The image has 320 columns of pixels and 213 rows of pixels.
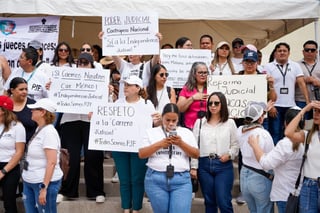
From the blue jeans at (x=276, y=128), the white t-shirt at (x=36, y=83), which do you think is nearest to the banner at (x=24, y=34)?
the white t-shirt at (x=36, y=83)

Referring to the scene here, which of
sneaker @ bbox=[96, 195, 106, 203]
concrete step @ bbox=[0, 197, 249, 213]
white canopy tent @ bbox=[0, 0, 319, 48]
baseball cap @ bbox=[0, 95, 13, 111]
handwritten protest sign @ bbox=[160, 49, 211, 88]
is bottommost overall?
concrete step @ bbox=[0, 197, 249, 213]

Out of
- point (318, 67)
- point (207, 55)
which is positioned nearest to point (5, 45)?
point (207, 55)

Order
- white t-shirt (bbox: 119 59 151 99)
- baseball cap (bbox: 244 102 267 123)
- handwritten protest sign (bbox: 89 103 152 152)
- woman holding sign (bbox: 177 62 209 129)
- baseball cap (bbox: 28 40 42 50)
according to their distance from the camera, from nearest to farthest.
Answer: baseball cap (bbox: 244 102 267 123)
handwritten protest sign (bbox: 89 103 152 152)
woman holding sign (bbox: 177 62 209 129)
white t-shirt (bbox: 119 59 151 99)
baseball cap (bbox: 28 40 42 50)

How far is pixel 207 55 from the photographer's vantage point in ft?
24.0

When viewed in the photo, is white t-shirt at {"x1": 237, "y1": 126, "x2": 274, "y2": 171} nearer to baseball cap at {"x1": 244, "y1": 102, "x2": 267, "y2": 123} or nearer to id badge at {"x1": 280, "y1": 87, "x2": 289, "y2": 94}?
baseball cap at {"x1": 244, "y1": 102, "x2": 267, "y2": 123}

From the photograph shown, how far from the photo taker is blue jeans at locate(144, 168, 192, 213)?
17.2ft

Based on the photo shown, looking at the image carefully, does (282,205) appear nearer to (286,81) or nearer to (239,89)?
(239,89)

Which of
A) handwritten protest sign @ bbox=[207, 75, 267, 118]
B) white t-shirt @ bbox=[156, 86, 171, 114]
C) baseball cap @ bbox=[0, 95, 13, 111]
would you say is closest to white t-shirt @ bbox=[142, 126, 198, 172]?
white t-shirt @ bbox=[156, 86, 171, 114]

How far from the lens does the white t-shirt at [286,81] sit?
7.30 meters

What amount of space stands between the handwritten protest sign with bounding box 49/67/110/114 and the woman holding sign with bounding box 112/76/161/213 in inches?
20.1

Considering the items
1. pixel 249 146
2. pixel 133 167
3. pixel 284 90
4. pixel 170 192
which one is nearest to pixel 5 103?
pixel 133 167

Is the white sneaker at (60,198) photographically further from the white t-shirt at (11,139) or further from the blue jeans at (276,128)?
the blue jeans at (276,128)

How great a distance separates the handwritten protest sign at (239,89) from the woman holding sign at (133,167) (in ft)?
3.11

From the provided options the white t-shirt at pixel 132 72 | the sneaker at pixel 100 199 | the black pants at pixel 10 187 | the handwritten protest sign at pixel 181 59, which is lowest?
the sneaker at pixel 100 199
